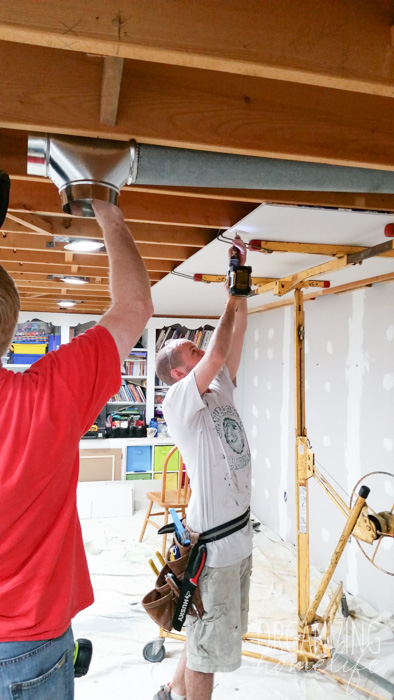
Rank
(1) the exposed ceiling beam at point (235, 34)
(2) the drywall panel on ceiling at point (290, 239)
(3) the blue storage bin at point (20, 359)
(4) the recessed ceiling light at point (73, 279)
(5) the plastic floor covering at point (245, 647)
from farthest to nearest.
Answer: (3) the blue storage bin at point (20, 359) → (4) the recessed ceiling light at point (73, 279) → (5) the plastic floor covering at point (245, 647) → (2) the drywall panel on ceiling at point (290, 239) → (1) the exposed ceiling beam at point (235, 34)

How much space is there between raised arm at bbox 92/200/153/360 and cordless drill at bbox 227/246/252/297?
892 millimetres

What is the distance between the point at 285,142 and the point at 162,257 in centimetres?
125

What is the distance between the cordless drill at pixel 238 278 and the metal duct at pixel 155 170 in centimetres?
54

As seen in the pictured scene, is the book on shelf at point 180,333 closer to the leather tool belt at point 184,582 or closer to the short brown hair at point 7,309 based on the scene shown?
the leather tool belt at point 184,582

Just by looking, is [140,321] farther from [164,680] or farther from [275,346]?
[275,346]

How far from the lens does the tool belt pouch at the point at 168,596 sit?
1.75 meters

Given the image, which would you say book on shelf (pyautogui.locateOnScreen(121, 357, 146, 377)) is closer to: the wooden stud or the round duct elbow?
the round duct elbow

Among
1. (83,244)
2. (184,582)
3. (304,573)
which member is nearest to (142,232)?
(83,244)

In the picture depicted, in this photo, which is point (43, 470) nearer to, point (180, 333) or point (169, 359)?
point (169, 359)

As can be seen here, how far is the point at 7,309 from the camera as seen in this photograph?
88 centimetres

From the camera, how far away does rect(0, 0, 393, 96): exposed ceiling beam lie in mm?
775

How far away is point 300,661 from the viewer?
2352mm

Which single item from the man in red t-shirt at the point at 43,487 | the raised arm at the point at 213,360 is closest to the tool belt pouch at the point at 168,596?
the raised arm at the point at 213,360

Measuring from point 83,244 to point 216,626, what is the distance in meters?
1.59
